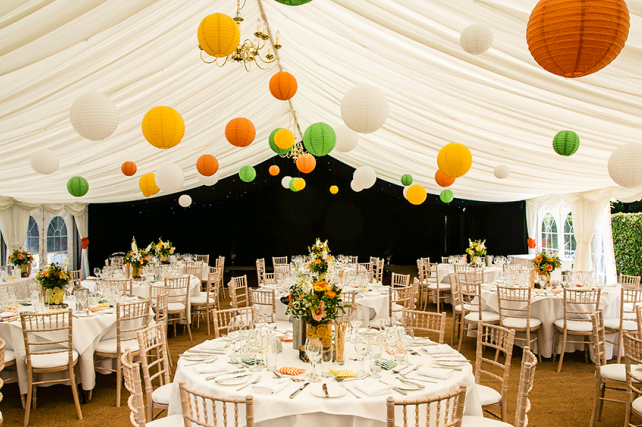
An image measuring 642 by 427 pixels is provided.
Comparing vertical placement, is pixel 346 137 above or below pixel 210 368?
above

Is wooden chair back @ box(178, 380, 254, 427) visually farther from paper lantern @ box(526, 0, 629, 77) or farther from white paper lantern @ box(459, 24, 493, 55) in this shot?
white paper lantern @ box(459, 24, 493, 55)

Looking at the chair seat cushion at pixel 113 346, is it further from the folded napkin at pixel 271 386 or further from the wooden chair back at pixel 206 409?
the wooden chair back at pixel 206 409

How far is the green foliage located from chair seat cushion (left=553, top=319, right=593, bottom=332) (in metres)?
6.12

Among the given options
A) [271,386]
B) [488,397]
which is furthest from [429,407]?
[488,397]

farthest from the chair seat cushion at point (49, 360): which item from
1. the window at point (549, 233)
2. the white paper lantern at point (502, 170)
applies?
the window at point (549, 233)

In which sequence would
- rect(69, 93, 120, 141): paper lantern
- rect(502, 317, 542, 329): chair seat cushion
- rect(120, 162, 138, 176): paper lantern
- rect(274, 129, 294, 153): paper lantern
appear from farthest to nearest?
rect(120, 162, 138, 176): paper lantern < rect(274, 129, 294, 153): paper lantern < rect(502, 317, 542, 329): chair seat cushion < rect(69, 93, 120, 141): paper lantern

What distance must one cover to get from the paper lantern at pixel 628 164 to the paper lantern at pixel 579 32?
269cm

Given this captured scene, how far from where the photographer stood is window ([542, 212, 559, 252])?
37.7 feet

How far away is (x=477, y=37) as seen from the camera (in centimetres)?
307

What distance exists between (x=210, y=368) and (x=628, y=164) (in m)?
4.08

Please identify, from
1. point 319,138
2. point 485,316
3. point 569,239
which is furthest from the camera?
point 569,239

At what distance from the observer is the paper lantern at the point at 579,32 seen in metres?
1.85

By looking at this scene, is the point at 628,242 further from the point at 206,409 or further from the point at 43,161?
the point at 43,161

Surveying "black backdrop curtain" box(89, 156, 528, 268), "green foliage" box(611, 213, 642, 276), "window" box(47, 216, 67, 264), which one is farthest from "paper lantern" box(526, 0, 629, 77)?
"window" box(47, 216, 67, 264)
